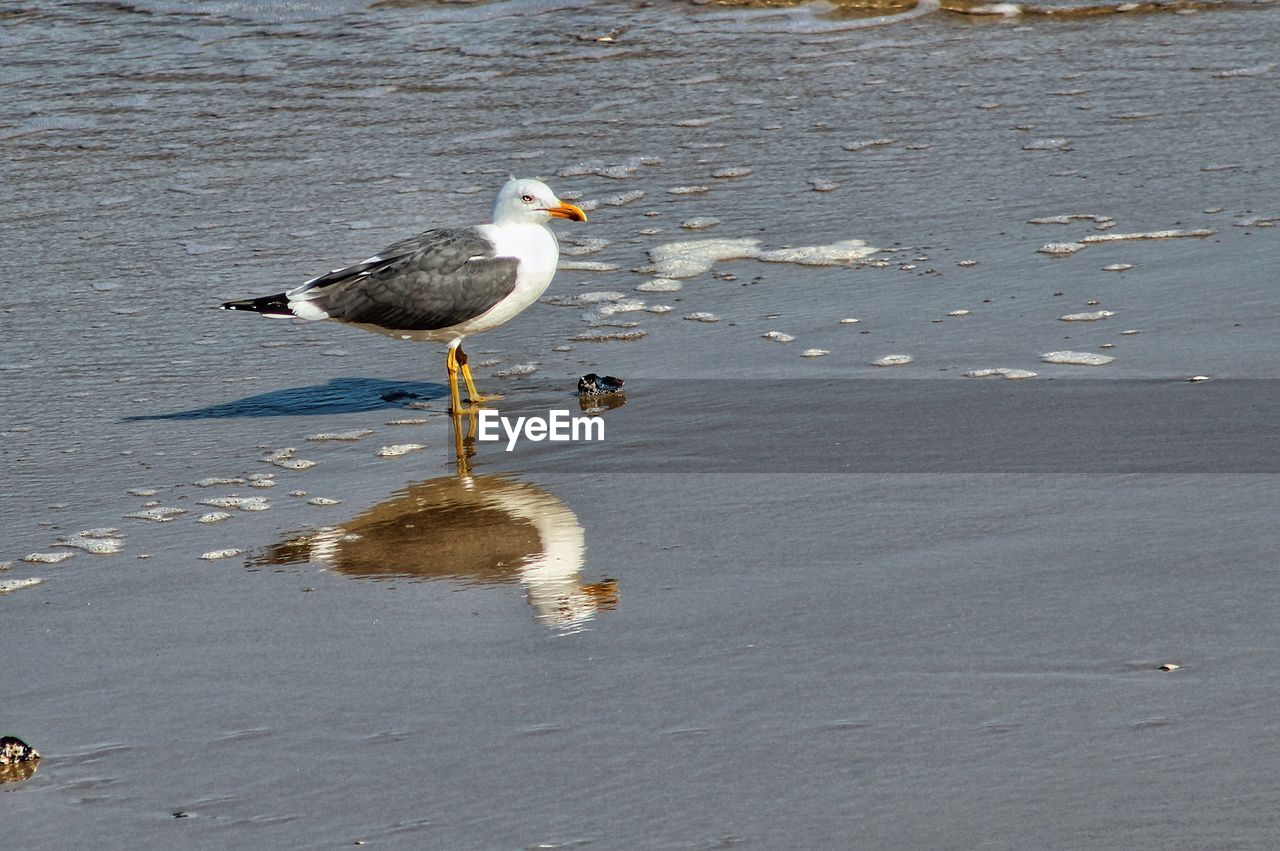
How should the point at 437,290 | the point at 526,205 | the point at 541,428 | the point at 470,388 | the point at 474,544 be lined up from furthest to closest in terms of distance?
1. the point at 526,205
2. the point at 437,290
3. the point at 470,388
4. the point at 541,428
5. the point at 474,544

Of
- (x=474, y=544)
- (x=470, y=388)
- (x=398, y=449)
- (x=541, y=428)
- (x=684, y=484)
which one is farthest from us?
(x=470, y=388)

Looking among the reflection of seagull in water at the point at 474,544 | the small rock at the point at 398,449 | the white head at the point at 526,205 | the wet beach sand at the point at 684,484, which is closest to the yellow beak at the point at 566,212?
the white head at the point at 526,205

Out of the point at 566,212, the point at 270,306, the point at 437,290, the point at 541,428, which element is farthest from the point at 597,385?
the point at 270,306

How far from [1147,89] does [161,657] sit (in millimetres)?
7842

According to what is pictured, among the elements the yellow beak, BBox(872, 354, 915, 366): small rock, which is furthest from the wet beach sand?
the yellow beak

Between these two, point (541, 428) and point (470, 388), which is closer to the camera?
point (541, 428)

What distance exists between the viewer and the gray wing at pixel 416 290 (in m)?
6.45

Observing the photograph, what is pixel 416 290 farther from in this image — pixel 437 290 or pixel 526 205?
pixel 526 205

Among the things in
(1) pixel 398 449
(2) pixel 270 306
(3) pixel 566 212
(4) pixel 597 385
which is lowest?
(1) pixel 398 449

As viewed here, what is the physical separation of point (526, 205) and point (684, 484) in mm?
1960

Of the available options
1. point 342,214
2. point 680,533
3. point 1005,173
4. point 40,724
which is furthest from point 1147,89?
point 40,724

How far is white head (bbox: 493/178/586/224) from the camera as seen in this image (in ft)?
22.1

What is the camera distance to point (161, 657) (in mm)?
4156

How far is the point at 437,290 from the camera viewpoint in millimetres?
6438
